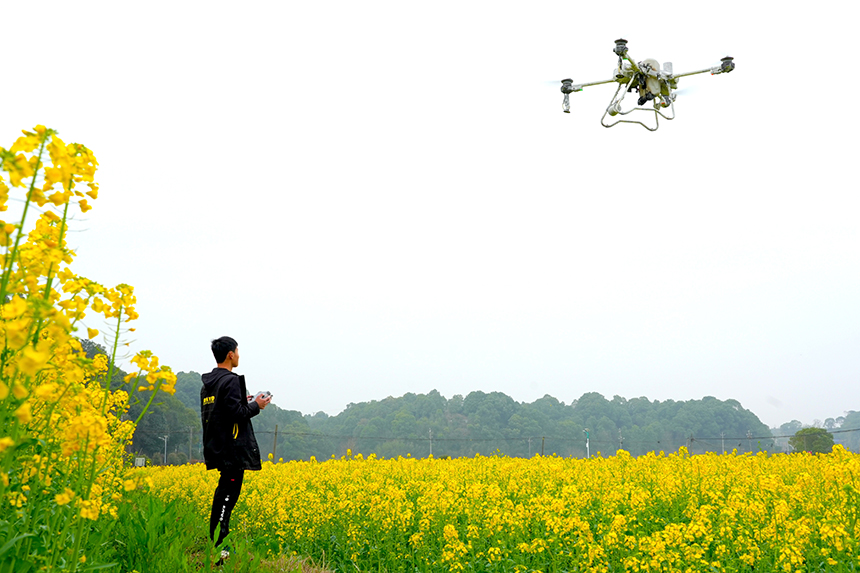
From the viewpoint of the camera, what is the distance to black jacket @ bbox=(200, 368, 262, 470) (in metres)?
4.44

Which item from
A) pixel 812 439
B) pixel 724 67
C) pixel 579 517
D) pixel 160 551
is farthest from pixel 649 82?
pixel 812 439

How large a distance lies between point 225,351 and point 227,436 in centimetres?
63

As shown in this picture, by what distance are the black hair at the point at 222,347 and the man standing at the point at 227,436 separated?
11cm

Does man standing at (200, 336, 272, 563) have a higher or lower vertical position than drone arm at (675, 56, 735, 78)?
lower

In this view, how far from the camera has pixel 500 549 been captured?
4.00 metres

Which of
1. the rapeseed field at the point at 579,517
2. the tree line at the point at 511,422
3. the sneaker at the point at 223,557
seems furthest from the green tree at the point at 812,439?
the tree line at the point at 511,422

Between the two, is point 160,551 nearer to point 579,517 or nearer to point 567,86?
point 579,517

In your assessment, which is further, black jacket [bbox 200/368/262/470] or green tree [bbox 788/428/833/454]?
green tree [bbox 788/428/833/454]

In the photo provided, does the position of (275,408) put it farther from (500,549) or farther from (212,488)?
(500,549)

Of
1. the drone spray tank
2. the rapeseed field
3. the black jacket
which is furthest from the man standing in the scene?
the drone spray tank

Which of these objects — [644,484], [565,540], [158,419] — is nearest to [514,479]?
[644,484]

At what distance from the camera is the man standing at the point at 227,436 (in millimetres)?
4441

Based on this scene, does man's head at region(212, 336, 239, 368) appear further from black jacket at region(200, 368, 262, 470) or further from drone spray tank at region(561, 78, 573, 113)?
drone spray tank at region(561, 78, 573, 113)

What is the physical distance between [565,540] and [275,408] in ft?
196
